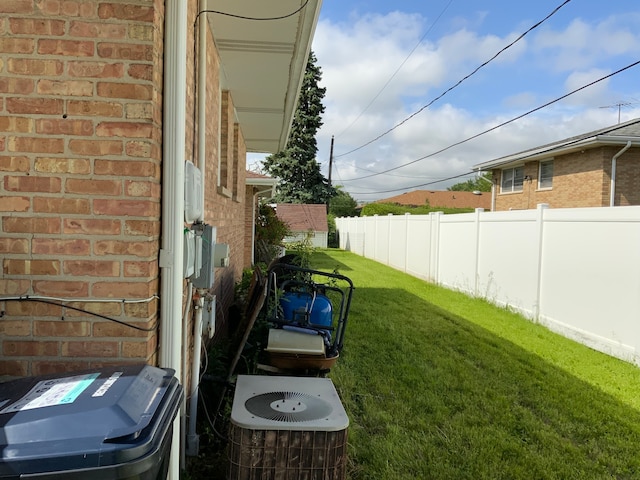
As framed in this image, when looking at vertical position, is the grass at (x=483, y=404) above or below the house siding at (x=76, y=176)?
below

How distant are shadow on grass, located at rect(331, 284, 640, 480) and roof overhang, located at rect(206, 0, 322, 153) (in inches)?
131

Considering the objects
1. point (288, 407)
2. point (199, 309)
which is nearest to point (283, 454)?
point (288, 407)

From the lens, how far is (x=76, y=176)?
2010mm

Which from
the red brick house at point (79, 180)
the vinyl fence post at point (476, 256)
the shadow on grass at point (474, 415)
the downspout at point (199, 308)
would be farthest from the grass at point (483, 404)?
the vinyl fence post at point (476, 256)

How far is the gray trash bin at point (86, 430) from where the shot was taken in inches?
45.6

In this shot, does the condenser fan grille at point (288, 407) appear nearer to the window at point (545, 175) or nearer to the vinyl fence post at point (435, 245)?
the vinyl fence post at point (435, 245)

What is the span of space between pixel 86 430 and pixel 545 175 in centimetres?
1884

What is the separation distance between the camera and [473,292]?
10180 millimetres

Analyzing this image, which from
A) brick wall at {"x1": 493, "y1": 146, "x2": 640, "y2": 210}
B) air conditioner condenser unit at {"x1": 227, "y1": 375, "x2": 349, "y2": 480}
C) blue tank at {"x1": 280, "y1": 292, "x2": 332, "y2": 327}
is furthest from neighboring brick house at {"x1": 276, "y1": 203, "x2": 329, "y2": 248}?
air conditioner condenser unit at {"x1": 227, "y1": 375, "x2": 349, "y2": 480}

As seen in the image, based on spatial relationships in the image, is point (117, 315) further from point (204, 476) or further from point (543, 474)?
point (543, 474)

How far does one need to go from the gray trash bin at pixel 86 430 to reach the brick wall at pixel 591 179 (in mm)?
16093

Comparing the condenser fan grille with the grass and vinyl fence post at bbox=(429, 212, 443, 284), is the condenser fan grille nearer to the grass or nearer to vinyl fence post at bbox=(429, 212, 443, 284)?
the grass

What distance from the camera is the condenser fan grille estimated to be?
2.55 meters

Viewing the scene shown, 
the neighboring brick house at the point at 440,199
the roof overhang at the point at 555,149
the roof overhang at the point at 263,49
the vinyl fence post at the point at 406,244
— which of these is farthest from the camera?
the neighboring brick house at the point at 440,199
